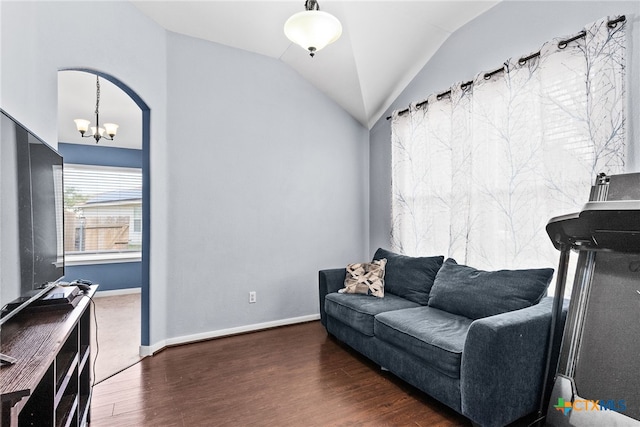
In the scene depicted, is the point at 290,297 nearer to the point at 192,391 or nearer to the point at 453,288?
the point at 192,391

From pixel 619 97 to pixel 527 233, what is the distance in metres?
0.94

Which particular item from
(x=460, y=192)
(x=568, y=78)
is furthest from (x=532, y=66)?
(x=460, y=192)

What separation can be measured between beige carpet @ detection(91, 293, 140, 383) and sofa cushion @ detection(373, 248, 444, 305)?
90.2 inches

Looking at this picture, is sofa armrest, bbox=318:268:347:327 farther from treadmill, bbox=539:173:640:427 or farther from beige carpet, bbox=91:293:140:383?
treadmill, bbox=539:173:640:427

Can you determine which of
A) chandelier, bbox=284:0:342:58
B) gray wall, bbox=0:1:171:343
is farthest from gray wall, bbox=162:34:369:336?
chandelier, bbox=284:0:342:58

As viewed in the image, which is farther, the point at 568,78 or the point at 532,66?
the point at 532,66

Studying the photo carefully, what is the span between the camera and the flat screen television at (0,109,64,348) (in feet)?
3.87

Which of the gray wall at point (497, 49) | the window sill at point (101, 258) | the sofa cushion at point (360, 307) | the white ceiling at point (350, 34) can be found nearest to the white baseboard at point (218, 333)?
the sofa cushion at point (360, 307)

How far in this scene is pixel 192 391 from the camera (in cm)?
227

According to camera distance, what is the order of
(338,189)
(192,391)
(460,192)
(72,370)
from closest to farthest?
(72,370) → (192,391) → (460,192) → (338,189)

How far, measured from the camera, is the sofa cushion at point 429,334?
1896 millimetres

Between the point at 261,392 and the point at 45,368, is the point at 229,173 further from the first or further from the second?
the point at 45,368

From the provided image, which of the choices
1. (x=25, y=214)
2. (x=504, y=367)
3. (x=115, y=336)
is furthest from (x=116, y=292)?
(x=504, y=367)

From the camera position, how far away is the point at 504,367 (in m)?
1.71
